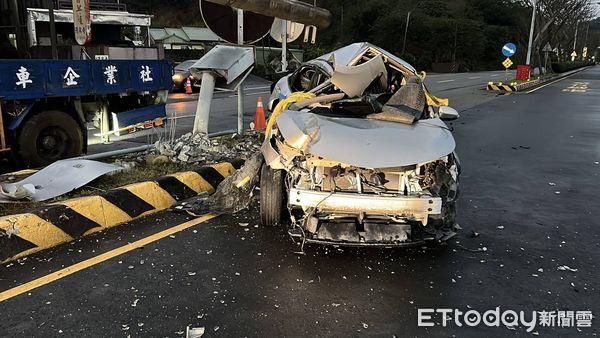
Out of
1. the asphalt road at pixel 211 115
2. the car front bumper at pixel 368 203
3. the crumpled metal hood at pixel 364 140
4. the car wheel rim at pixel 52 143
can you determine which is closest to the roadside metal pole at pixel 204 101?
the asphalt road at pixel 211 115

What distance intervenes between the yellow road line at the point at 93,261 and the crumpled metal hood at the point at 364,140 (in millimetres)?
1408

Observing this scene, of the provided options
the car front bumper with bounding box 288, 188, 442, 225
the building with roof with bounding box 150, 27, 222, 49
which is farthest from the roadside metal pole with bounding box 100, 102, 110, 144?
the building with roof with bounding box 150, 27, 222, 49

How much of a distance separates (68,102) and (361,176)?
500 cm

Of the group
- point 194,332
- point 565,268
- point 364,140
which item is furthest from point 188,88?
point 194,332

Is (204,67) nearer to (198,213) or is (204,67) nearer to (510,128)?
(198,213)

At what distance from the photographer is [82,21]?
9.22m

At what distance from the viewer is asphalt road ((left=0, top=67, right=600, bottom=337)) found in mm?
3184

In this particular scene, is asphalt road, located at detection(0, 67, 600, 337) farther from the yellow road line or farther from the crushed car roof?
the crushed car roof

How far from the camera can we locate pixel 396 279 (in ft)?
12.6

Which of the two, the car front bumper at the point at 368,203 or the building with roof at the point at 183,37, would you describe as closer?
the car front bumper at the point at 368,203

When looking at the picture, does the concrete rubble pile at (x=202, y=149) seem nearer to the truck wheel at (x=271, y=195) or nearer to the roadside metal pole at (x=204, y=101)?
the roadside metal pole at (x=204, y=101)

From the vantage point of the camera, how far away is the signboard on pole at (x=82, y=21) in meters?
9.08

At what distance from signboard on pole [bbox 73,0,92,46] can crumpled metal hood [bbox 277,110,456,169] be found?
6058 mm

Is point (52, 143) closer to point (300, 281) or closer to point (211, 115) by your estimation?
point (300, 281)
